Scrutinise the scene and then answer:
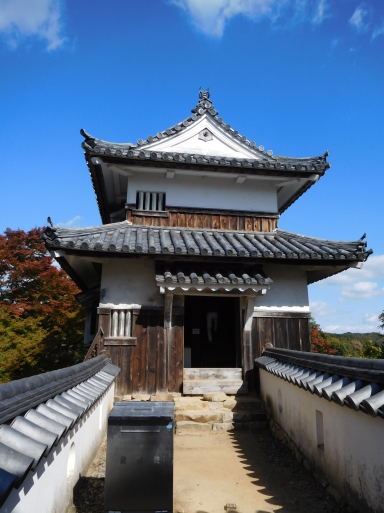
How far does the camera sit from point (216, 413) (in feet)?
30.3

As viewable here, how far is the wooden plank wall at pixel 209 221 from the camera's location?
12.0m

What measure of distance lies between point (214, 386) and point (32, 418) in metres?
7.52

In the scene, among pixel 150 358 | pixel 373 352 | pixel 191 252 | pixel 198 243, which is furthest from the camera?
pixel 373 352

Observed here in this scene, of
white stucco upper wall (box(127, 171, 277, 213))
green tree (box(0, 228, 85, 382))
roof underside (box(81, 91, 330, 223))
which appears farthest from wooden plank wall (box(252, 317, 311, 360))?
green tree (box(0, 228, 85, 382))

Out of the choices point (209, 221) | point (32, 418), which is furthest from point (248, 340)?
point (32, 418)

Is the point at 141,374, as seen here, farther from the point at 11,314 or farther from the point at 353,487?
the point at 11,314

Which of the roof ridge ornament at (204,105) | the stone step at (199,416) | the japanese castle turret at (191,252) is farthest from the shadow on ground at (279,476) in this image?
the roof ridge ornament at (204,105)

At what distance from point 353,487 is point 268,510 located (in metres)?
1.38

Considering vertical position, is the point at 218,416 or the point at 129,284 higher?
the point at 129,284

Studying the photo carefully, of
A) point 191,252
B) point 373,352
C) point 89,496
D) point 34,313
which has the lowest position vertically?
point 89,496

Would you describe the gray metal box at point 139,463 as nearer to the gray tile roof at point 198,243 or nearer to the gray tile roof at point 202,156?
the gray tile roof at point 198,243

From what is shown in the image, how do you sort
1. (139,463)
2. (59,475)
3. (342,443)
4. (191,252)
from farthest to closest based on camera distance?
1. (191,252)
2. (342,443)
3. (139,463)
4. (59,475)

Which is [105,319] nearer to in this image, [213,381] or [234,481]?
[213,381]

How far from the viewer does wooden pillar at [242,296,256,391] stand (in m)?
10.4
